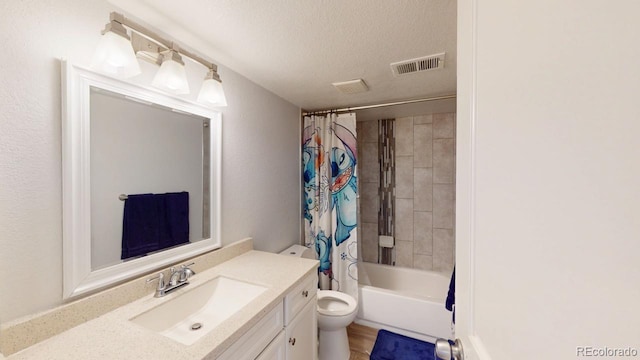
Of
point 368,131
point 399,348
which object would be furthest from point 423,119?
point 399,348

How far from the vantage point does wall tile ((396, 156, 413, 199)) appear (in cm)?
287

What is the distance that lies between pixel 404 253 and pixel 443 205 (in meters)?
0.74

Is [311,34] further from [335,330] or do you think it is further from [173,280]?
[335,330]

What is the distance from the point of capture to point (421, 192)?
9.26 feet

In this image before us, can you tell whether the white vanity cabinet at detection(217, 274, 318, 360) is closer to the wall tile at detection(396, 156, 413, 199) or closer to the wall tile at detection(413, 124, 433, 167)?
the wall tile at detection(396, 156, 413, 199)

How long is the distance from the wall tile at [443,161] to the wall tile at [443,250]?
0.60 meters

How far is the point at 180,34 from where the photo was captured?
1229 mm

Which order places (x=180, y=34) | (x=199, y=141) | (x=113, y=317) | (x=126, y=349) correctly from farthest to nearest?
(x=199, y=141), (x=180, y=34), (x=113, y=317), (x=126, y=349)

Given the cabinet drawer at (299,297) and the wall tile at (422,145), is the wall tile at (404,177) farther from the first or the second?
the cabinet drawer at (299,297)
